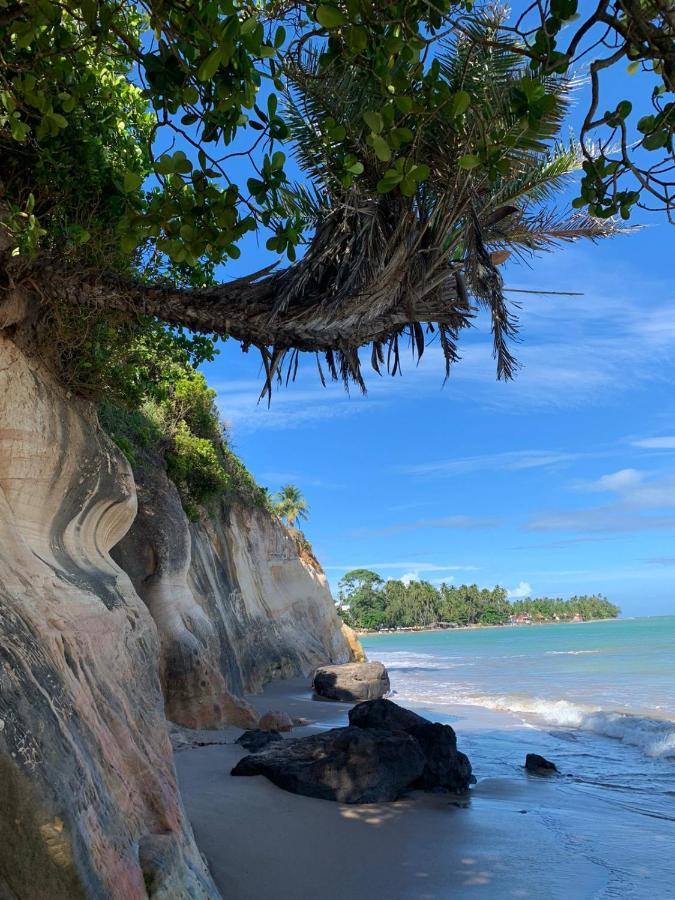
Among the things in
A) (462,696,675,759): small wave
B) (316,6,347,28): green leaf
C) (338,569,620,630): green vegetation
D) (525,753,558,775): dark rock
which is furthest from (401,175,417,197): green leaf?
(338,569,620,630): green vegetation

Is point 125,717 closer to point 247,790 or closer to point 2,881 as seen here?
point 2,881

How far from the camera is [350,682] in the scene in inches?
739

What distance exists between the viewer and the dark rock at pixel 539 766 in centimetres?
1003

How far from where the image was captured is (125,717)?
477 cm

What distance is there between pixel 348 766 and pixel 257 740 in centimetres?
280

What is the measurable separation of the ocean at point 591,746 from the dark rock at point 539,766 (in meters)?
0.17

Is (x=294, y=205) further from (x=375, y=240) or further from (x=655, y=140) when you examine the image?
(x=655, y=140)

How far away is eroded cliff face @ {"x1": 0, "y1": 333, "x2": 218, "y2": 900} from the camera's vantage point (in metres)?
3.09

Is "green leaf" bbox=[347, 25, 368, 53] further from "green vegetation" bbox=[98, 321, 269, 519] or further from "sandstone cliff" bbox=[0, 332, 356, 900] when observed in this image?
"green vegetation" bbox=[98, 321, 269, 519]

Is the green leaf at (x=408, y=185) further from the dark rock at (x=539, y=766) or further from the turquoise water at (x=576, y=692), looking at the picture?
the turquoise water at (x=576, y=692)

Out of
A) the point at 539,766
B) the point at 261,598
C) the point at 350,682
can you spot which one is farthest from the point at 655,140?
the point at 261,598

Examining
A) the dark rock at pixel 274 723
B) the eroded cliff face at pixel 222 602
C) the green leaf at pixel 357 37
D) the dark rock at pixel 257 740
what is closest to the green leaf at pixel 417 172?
the green leaf at pixel 357 37

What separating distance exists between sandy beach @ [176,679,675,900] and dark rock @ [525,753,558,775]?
868 millimetres

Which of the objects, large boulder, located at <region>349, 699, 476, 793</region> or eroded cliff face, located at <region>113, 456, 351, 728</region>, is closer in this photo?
large boulder, located at <region>349, 699, 476, 793</region>
